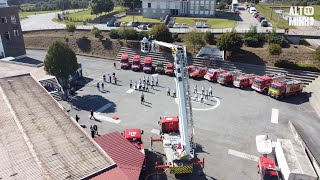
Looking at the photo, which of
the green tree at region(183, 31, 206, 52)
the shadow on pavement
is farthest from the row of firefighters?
the shadow on pavement

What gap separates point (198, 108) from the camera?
31.1 meters

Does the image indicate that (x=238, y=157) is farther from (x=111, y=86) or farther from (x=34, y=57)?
(x=34, y=57)

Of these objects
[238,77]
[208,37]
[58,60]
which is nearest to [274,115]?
[238,77]

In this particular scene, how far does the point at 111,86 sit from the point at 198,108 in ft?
41.0

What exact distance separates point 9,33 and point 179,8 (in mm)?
40408

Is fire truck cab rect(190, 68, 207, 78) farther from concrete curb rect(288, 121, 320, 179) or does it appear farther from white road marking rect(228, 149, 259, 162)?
white road marking rect(228, 149, 259, 162)

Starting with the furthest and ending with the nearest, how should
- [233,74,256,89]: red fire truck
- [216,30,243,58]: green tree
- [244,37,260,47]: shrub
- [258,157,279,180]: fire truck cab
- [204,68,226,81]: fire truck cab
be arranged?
[244,37,260,47]: shrub
[216,30,243,58]: green tree
[204,68,226,81]: fire truck cab
[233,74,256,89]: red fire truck
[258,157,279,180]: fire truck cab

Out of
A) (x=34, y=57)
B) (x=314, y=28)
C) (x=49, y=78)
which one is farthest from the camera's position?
(x=314, y=28)

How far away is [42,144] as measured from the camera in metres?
17.5

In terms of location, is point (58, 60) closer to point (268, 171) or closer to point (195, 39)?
point (195, 39)

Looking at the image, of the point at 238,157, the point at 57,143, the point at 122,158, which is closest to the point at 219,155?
the point at 238,157

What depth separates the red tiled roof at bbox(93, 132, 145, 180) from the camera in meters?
17.7

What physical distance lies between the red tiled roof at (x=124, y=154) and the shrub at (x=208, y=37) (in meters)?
30.4

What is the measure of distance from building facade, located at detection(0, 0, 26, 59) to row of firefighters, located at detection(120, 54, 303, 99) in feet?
57.3
